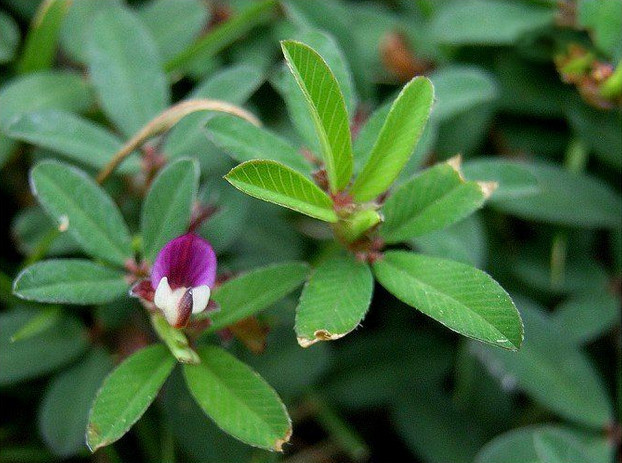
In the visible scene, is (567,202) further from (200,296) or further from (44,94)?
(44,94)

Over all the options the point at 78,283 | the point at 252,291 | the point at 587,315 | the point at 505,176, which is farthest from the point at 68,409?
the point at 587,315

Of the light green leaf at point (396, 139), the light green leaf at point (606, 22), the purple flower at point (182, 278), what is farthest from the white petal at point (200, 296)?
the light green leaf at point (606, 22)

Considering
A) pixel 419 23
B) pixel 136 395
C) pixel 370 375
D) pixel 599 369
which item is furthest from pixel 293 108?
pixel 599 369

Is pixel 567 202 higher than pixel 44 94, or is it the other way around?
pixel 44 94

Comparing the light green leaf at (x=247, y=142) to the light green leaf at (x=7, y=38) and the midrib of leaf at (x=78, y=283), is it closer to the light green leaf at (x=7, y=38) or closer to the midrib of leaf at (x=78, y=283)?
the midrib of leaf at (x=78, y=283)

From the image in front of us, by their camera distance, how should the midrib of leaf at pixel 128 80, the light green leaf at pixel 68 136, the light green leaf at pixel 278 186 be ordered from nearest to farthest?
the light green leaf at pixel 278 186
the light green leaf at pixel 68 136
the midrib of leaf at pixel 128 80

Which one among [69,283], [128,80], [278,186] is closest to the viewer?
[278,186]
